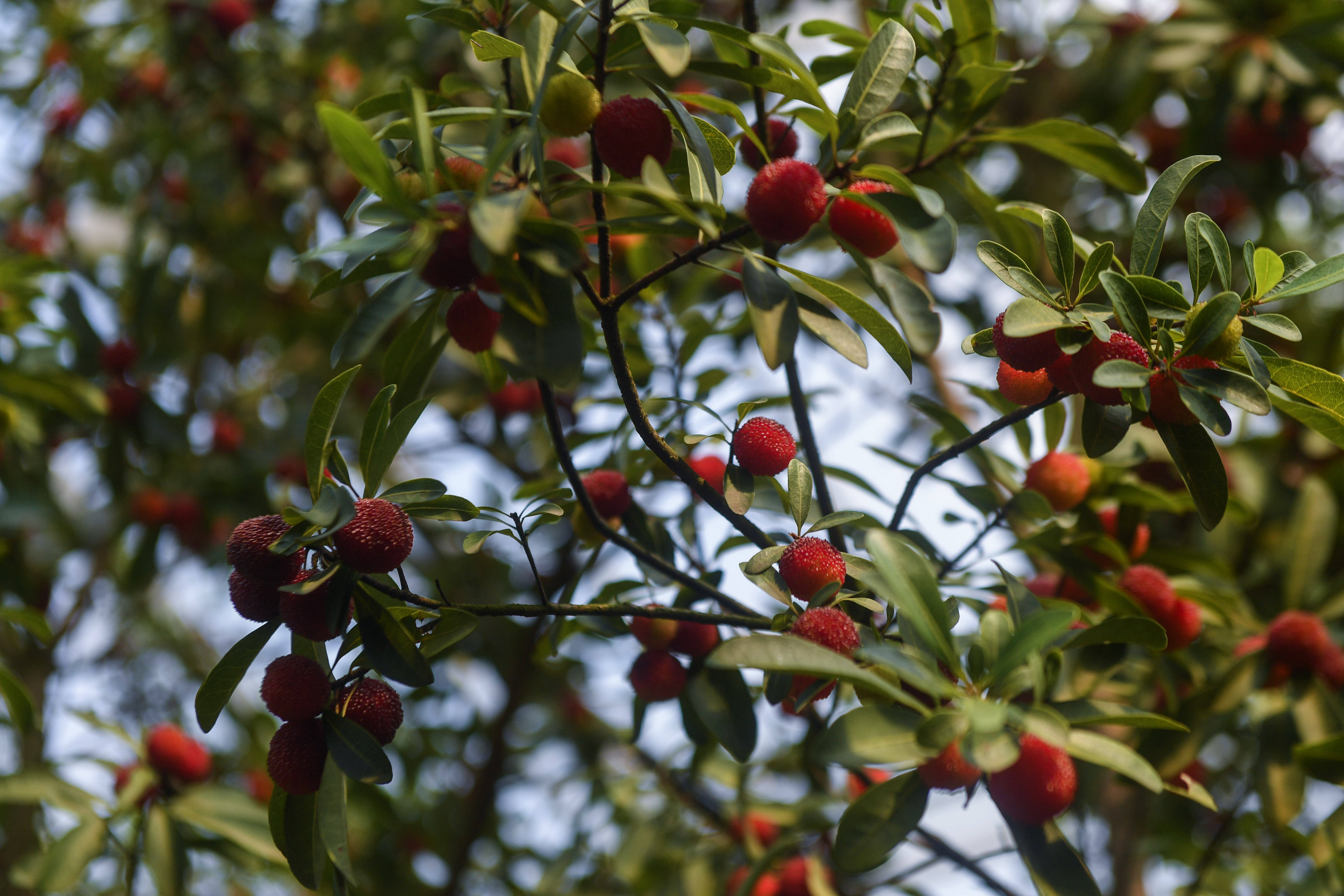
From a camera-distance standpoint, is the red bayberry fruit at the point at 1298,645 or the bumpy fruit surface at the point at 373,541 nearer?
the bumpy fruit surface at the point at 373,541

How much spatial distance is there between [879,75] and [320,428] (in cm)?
59

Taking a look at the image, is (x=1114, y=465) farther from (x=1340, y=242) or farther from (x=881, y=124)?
(x=1340, y=242)

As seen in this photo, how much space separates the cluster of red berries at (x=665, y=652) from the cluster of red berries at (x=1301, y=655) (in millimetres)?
943

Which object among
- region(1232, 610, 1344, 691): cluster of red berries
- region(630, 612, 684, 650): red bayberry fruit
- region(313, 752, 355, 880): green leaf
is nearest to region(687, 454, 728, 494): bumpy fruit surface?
region(630, 612, 684, 650): red bayberry fruit

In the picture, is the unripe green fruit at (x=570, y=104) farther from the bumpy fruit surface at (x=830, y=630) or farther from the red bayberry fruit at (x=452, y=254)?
the bumpy fruit surface at (x=830, y=630)

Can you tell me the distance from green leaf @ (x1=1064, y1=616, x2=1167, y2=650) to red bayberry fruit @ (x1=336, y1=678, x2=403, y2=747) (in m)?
0.63

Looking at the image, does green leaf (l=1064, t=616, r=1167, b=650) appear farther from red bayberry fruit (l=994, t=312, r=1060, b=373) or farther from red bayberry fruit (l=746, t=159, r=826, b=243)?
red bayberry fruit (l=746, t=159, r=826, b=243)

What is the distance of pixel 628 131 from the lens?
0.79m

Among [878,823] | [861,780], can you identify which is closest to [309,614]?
[878,823]

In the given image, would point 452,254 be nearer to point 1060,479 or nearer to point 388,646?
point 388,646

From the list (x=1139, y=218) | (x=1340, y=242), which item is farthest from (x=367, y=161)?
(x=1340, y=242)

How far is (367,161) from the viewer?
70cm

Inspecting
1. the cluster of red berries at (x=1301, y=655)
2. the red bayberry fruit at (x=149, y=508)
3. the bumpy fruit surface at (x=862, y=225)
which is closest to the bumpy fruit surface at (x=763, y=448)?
the bumpy fruit surface at (x=862, y=225)

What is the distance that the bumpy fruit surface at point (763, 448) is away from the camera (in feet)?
3.05
